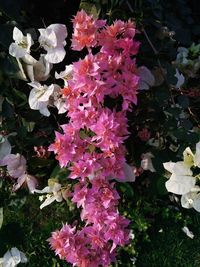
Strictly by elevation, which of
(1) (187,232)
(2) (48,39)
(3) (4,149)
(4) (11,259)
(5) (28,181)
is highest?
(2) (48,39)

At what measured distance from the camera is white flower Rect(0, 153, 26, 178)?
1469mm

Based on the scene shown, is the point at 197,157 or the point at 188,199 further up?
the point at 197,157

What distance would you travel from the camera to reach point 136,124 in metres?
1.78

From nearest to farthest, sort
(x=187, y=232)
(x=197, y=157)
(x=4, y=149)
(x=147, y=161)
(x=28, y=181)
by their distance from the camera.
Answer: (x=197, y=157)
(x=4, y=149)
(x=28, y=181)
(x=147, y=161)
(x=187, y=232)

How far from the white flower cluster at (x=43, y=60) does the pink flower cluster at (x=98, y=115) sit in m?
0.05

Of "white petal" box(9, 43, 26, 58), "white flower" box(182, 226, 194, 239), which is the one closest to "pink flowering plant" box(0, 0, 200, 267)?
"white petal" box(9, 43, 26, 58)

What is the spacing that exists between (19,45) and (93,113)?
242mm

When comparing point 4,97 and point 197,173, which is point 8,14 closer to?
point 4,97

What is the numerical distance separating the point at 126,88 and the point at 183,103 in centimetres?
26

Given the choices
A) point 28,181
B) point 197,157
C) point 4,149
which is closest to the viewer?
point 197,157

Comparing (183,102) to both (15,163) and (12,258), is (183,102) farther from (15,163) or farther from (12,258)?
(12,258)

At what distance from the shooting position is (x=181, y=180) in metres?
1.24

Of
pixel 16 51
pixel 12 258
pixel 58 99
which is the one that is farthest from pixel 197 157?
pixel 12 258

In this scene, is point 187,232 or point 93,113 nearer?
point 93,113
